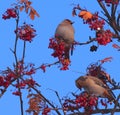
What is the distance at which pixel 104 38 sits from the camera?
4891 mm

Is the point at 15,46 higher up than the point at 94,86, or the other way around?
the point at 94,86

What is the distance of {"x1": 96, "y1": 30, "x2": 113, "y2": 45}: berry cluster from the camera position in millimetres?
4891

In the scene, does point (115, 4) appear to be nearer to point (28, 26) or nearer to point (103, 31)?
point (103, 31)

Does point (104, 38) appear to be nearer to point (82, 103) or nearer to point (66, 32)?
point (82, 103)

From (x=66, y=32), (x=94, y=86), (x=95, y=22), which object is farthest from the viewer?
(x=66, y=32)

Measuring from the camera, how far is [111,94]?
509cm

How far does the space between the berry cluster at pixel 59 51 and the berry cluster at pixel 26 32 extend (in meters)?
0.31

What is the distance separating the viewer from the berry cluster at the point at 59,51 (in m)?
4.96

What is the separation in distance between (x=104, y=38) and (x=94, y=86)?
1.22m

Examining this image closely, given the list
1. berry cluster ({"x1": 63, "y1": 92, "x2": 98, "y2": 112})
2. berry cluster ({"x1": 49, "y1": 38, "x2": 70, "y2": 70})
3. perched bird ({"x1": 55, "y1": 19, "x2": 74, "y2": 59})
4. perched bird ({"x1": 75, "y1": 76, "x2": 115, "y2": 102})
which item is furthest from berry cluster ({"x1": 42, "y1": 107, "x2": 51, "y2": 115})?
perched bird ({"x1": 55, "y1": 19, "x2": 74, "y2": 59})

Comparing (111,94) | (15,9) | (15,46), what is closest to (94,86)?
(111,94)

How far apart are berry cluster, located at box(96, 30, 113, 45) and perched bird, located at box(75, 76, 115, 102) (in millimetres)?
516

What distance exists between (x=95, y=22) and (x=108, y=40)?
226 millimetres

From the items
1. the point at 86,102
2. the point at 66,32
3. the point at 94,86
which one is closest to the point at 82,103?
the point at 86,102
